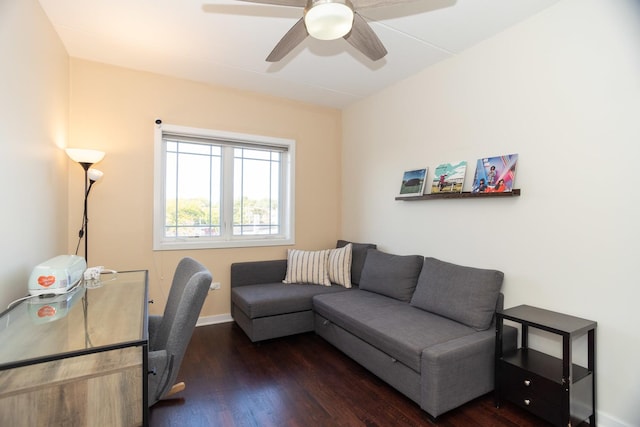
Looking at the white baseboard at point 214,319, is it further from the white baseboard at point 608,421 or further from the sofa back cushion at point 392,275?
the white baseboard at point 608,421

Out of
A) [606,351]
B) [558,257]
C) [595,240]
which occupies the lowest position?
[606,351]

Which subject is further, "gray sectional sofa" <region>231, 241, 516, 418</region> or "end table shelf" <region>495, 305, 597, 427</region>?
"gray sectional sofa" <region>231, 241, 516, 418</region>

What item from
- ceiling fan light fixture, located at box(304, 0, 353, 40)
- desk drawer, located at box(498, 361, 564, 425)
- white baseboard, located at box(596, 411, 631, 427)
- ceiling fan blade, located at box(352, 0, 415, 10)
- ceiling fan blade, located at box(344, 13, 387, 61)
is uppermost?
ceiling fan blade, located at box(352, 0, 415, 10)

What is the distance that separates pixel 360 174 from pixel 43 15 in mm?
3141

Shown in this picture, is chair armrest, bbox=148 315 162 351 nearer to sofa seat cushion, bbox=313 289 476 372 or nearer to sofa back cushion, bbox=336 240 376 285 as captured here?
sofa seat cushion, bbox=313 289 476 372

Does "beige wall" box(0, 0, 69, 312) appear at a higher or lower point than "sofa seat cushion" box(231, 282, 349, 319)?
higher

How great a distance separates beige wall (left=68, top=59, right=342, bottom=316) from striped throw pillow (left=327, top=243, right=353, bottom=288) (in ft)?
2.27

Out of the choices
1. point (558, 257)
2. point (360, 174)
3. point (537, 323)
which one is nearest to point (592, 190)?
point (558, 257)

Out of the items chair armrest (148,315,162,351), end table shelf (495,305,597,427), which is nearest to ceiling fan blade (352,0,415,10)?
end table shelf (495,305,597,427)

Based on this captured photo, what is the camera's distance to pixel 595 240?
1.90 metres

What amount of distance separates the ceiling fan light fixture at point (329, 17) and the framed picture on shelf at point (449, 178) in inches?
65.5

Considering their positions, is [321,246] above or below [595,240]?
below

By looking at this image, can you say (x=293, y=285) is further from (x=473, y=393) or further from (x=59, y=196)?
(x=59, y=196)

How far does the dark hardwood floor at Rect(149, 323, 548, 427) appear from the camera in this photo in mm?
1900
